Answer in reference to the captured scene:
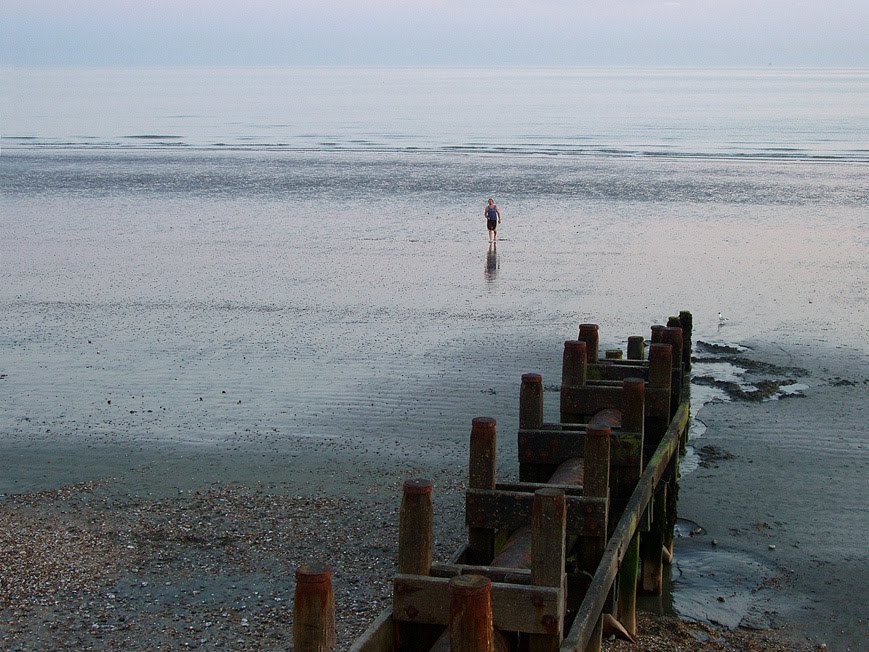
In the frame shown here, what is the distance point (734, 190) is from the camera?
42656 mm

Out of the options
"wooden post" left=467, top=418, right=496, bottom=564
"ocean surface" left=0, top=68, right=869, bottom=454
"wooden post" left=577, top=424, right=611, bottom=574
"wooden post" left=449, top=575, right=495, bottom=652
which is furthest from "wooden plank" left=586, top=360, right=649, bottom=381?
"wooden post" left=449, top=575, right=495, bottom=652

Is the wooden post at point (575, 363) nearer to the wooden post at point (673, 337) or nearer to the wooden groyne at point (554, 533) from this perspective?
the wooden groyne at point (554, 533)

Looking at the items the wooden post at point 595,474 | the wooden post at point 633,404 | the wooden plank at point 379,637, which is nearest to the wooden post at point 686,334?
the wooden post at point 633,404

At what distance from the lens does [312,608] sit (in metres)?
5.62

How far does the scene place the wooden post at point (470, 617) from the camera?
5.38 meters

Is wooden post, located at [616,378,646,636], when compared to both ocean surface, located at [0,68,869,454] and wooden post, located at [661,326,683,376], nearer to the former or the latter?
wooden post, located at [661,326,683,376]

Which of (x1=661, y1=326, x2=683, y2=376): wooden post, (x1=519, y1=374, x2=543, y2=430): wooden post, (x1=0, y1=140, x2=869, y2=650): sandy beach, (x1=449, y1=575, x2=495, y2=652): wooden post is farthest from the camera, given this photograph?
(x1=661, y1=326, x2=683, y2=376): wooden post

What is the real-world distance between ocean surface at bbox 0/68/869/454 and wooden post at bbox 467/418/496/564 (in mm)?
6642

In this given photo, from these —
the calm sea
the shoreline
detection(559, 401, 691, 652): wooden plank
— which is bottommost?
the shoreline

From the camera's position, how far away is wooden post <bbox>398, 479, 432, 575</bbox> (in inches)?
253

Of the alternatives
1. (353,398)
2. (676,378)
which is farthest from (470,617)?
(353,398)

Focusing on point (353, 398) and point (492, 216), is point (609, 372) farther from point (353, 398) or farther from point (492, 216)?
point (492, 216)

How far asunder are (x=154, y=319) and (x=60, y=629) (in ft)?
40.5

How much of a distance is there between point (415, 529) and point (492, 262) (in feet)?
69.2
